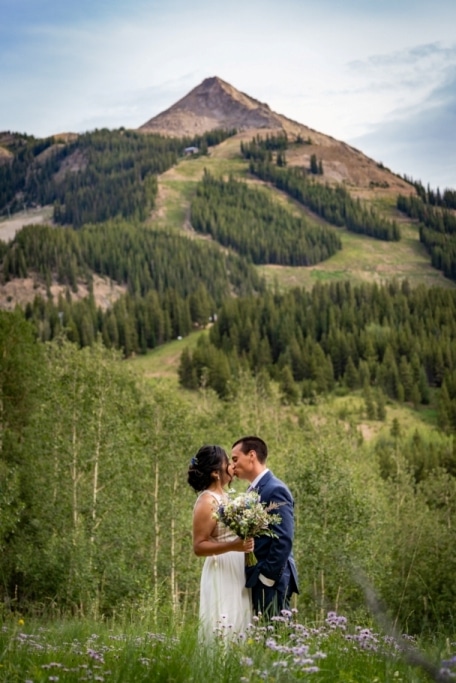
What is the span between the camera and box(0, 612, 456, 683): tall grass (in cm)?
453

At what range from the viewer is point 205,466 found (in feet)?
28.2

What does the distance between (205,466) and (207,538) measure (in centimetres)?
81

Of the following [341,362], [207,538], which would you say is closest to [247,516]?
[207,538]

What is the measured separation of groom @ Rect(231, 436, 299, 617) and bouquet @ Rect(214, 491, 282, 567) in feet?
1.08

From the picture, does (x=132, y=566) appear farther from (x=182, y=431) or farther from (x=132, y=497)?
(x=182, y=431)

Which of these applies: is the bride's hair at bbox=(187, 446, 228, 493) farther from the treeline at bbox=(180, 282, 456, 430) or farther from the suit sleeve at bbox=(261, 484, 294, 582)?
the treeline at bbox=(180, 282, 456, 430)

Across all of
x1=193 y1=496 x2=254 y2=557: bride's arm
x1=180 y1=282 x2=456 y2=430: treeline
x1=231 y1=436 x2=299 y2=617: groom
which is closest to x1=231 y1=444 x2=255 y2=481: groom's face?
x1=231 y1=436 x2=299 y2=617: groom

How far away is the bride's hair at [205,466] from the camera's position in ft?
28.2

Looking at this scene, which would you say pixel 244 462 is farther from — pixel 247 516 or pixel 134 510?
pixel 134 510

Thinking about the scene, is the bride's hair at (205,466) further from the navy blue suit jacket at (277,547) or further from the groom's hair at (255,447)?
the navy blue suit jacket at (277,547)

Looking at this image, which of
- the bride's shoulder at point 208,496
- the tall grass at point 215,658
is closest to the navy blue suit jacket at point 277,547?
the bride's shoulder at point 208,496

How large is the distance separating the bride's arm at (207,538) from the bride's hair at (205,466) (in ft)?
0.67

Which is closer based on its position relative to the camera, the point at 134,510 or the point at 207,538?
the point at 207,538

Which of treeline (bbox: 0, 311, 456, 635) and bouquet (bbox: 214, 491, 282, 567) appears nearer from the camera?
bouquet (bbox: 214, 491, 282, 567)
